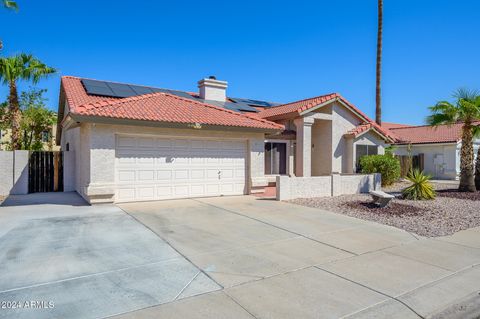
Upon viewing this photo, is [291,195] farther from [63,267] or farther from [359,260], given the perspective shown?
[63,267]

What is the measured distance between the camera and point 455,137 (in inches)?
1061

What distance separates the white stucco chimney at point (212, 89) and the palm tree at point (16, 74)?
8.69 metres

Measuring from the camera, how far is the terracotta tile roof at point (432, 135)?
27.1 meters

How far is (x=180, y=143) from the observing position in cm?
1269

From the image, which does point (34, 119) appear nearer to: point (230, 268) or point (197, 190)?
point (197, 190)

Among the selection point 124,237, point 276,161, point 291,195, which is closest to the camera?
point 124,237

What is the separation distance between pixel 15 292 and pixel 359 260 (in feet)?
17.5

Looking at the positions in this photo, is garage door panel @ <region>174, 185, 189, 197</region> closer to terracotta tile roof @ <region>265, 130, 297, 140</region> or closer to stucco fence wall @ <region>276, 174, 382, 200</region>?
stucco fence wall @ <region>276, 174, 382, 200</region>

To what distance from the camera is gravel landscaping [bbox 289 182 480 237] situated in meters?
8.80

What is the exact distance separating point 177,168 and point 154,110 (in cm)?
238

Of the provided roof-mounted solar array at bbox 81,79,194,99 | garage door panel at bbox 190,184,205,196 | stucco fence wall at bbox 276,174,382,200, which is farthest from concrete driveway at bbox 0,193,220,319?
roof-mounted solar array at bbox 81,79,194,99

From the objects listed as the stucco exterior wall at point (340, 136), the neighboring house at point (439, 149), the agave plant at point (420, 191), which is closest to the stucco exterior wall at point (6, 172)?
the stucco exterior wall at point (340, 136)

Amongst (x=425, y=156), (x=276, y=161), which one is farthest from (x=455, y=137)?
(x=276, y=161)

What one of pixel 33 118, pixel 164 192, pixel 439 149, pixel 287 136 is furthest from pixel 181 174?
pixel 439 149
